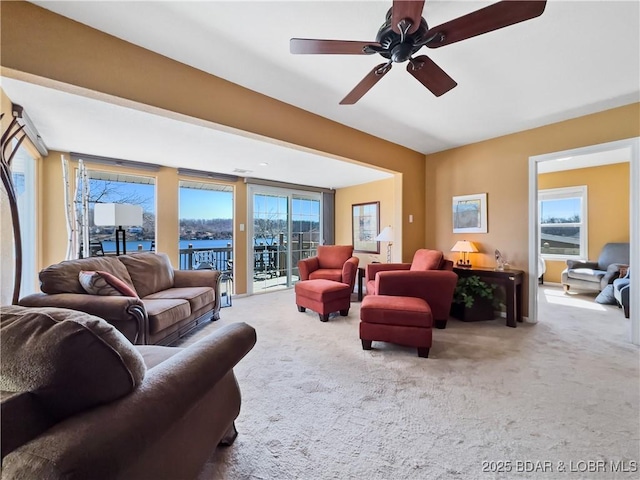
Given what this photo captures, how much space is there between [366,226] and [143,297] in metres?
4.32

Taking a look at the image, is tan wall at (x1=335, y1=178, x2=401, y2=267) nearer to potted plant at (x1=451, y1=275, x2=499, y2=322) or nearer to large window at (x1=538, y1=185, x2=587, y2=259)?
potted plant at (x1=451, y1=275, x2=499, y2=322)

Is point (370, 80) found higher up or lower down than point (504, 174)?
higher up

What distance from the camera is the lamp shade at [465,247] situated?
142 inches

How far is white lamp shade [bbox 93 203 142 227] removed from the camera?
2.99m

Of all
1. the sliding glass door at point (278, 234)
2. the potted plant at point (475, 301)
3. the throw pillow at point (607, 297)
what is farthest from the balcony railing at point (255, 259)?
the throw pillow at point (607, 297)

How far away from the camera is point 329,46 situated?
1459 mm

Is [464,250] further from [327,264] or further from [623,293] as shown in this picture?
[327,264]

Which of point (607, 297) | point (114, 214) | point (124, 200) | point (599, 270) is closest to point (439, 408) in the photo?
point (114, 214)

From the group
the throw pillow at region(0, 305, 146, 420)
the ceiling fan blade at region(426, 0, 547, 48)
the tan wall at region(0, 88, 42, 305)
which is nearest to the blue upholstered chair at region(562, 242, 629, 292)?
the ceiling fan blade at region(426, 0, 547, 48)

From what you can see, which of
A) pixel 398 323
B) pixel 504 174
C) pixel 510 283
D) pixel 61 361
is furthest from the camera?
pixel 504 174

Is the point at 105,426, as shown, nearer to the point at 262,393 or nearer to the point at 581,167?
the point at 262,393

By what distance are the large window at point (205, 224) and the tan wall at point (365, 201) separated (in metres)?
2.58

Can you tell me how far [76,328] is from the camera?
28.0 inches

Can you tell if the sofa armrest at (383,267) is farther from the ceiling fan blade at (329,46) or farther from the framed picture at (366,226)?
the ceiling fan blade at (329,46)
